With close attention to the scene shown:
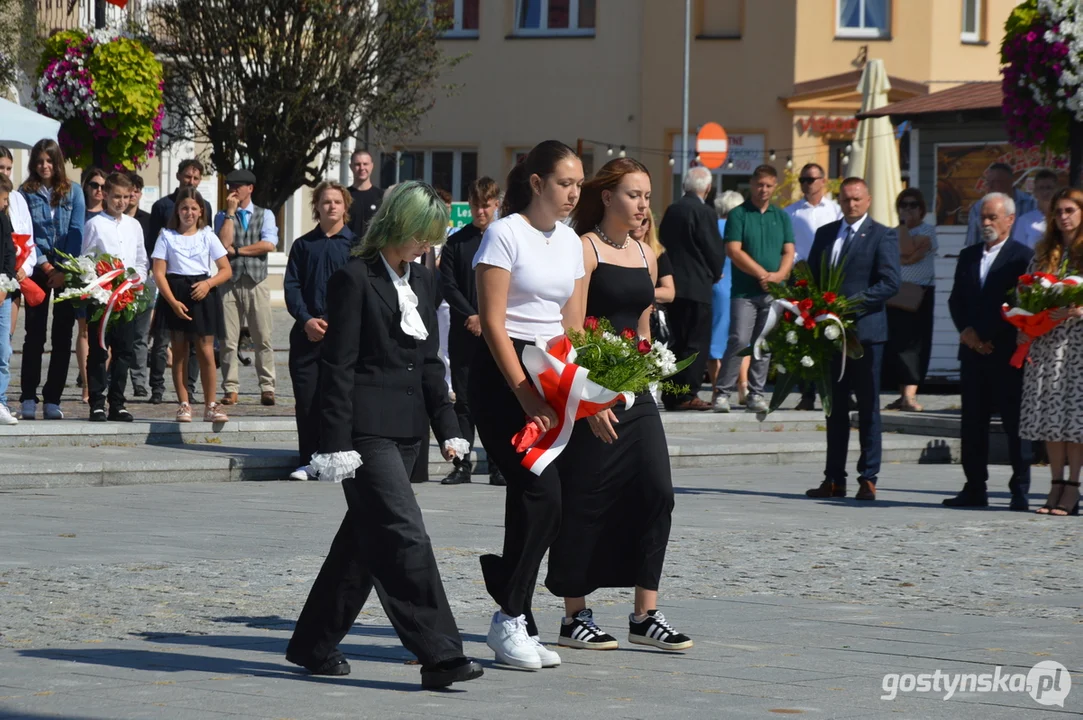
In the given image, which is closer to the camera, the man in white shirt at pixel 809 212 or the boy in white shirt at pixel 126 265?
the boy in white shirt at pixel 126 265

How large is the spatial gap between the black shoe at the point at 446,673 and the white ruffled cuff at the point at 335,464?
27.6 inches

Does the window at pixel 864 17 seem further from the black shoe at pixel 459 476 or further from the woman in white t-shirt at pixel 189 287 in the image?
the black shoe at pixel 459 476

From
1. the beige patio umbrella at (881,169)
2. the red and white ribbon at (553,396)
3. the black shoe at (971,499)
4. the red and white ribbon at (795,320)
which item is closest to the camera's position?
the red and white ribbon at (553,396)

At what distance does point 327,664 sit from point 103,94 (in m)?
12.8

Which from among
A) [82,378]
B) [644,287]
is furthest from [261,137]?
[644,287]

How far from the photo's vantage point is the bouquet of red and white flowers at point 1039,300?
462 inches

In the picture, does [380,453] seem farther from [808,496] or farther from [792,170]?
[792,170]

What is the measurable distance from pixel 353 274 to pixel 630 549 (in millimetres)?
1536

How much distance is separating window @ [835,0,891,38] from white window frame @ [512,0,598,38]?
499 cm

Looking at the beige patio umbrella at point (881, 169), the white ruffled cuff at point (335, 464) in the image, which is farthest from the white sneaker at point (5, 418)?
the beige patio umbrella at point (881, 169)

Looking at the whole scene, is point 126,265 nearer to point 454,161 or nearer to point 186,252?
point 186,252

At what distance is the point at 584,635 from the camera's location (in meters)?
7.15

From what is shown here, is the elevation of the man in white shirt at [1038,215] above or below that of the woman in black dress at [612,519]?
above

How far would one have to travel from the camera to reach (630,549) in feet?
23.9
